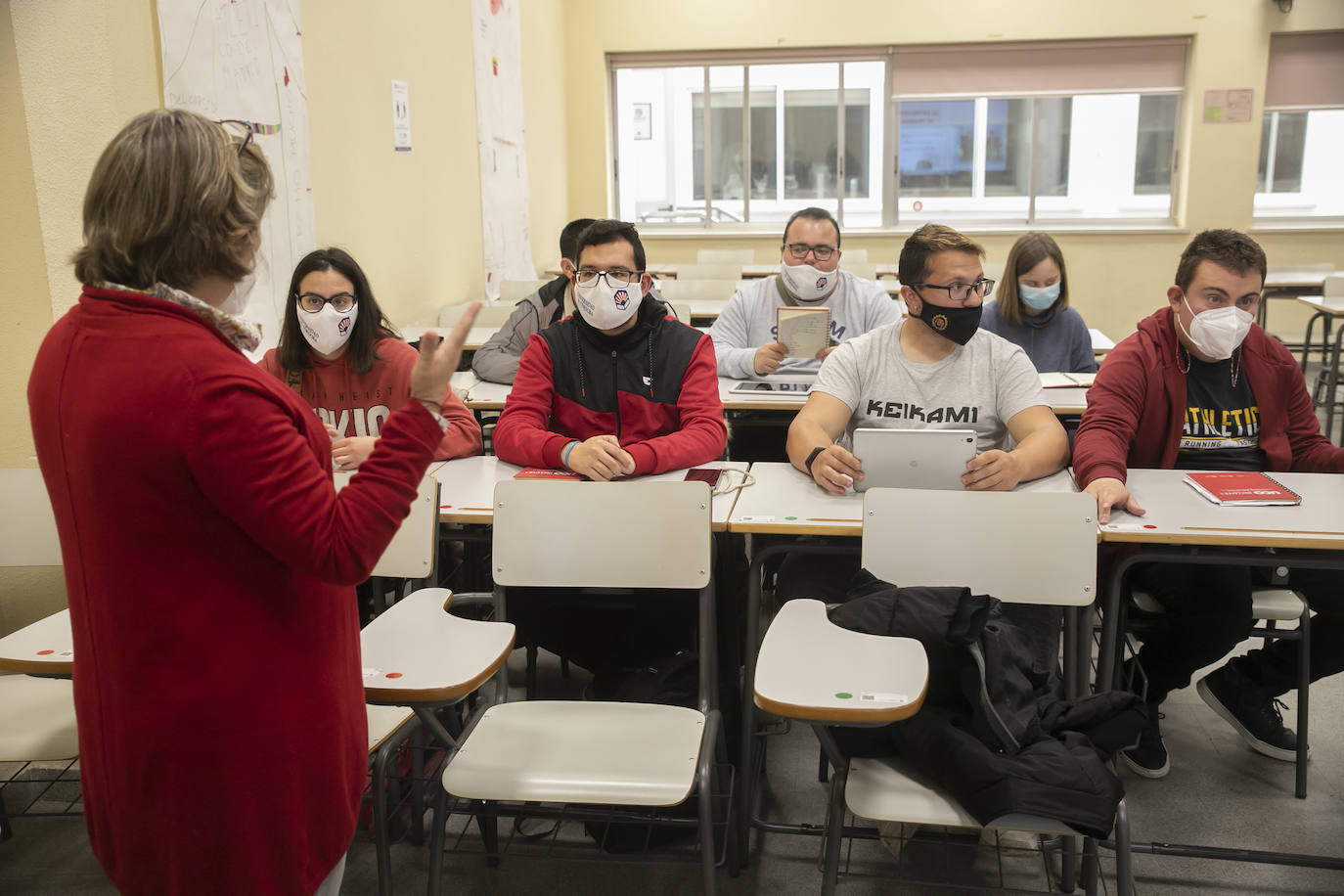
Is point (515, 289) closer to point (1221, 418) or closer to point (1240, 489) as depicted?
point (1221, 418)

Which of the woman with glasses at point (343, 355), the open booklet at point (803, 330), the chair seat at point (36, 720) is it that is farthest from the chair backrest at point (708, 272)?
the chair seat at point (36, 720)

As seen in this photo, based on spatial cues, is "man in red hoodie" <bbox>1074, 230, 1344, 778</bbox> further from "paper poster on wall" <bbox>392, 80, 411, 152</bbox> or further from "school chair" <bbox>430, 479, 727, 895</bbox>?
"paper poster on wall" <bbox>392, 80, 411, 152</bbox>

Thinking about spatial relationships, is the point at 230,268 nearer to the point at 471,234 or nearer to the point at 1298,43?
the point at 471,234

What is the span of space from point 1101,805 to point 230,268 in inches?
56.3

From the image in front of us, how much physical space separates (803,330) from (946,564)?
4.39 ft

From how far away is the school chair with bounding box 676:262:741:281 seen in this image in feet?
22.4

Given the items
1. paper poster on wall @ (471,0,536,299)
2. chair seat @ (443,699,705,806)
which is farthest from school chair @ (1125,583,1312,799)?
paper poster on wall @ (471,0,536,299)

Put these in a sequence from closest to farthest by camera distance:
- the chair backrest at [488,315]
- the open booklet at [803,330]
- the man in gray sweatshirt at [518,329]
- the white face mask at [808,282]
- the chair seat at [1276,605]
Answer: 1. the chair seat at [1276,605]
2. the open booklet at [803,330]
3. the man in gray sweatshirt at [518,329]
4. the white face mask at [808,282]
5. the chair backrest at [488,315]

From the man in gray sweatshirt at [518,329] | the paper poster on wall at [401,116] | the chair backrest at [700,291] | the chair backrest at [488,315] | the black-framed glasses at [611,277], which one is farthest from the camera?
the chair backrest at [700,291]

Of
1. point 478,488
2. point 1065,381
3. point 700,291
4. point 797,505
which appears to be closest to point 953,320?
point 797,505

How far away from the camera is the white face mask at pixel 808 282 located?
370 centimetres

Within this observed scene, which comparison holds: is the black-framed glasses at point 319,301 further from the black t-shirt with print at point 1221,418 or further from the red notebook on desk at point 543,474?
the black t-shirt with print at point 1221,418

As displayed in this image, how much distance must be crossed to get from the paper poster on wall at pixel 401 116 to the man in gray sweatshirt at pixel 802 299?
72.1 inches

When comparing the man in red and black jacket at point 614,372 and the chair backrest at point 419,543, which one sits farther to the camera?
the man in red and black jacket at point 614,372
